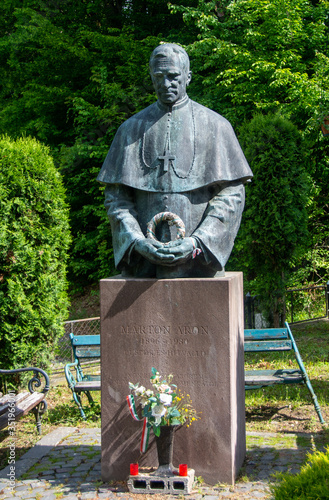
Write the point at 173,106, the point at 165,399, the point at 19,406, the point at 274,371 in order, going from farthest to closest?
1. the point at 274,371
2. the point at 19,406
3. the point at 173,106
4. the point at 165,399

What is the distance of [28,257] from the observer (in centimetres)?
743

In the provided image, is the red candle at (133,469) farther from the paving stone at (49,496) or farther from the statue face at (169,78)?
the statue face at (169,78)

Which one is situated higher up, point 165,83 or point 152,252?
point 165,83

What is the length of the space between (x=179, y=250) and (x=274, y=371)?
3.08 m

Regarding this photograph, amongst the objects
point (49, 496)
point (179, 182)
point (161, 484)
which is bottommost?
point (49, 496)

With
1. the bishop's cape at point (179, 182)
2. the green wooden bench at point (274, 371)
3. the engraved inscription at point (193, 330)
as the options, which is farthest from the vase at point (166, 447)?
the green wooden bench at point (274, 371)

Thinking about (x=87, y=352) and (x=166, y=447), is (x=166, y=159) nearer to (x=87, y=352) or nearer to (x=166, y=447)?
(x=166, y=447)

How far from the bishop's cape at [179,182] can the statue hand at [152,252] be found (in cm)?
11

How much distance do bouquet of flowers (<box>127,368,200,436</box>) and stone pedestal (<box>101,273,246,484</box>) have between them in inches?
2.7

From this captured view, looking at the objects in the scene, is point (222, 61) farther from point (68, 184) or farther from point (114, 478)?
point (114, 478)

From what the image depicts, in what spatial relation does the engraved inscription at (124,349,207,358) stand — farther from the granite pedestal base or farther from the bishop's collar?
the bishop's collar

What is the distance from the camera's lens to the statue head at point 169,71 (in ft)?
15.4

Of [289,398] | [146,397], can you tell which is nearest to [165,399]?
[146,397]

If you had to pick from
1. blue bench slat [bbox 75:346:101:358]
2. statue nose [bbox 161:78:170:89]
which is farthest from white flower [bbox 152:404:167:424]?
blue bench slat [bbox 75:346:101:358]
